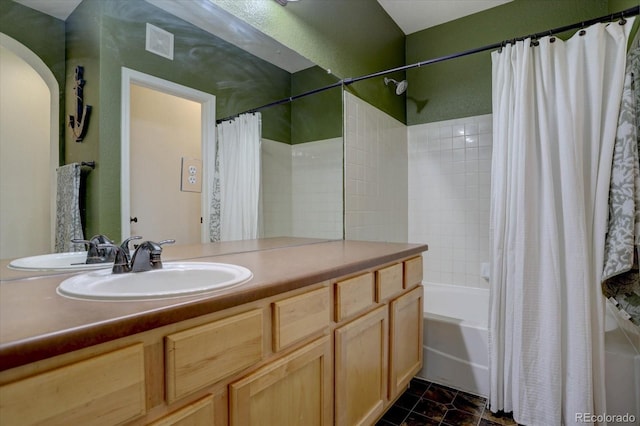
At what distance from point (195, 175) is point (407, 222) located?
2131 millimetres

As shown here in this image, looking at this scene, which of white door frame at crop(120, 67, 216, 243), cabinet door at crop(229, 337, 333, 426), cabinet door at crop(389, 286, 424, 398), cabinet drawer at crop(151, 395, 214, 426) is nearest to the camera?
cabinet drawer at crop(151, 395, 214, 426)

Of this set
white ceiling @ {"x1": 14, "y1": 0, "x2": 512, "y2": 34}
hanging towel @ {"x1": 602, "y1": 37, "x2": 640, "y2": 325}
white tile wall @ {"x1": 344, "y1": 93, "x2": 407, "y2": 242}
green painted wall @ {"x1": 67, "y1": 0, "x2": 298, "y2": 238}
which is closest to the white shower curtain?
hanging towel @ {"x1": 602, "y1": 37, "x2": 640, "y2": 325}

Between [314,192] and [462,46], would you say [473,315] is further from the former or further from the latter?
[462,46]

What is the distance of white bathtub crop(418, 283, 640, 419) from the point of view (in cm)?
148

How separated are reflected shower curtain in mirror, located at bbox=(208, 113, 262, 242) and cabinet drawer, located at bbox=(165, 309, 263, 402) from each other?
2.23 ft

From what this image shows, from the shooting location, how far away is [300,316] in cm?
99

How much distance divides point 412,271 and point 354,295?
57 cm

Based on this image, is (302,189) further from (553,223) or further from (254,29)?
(553,223)

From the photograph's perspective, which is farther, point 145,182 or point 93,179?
point 145,182

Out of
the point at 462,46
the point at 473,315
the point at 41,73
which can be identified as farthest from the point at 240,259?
the point at 462,46

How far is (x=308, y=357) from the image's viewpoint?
1024 mm

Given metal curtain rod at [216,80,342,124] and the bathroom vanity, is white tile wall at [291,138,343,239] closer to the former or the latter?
metal curtain rod at [216,80,342,124]

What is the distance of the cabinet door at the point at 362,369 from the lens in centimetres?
117

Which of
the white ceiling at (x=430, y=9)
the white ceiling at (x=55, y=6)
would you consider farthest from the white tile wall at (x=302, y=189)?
the white ceiling at (x=430, y=9)
